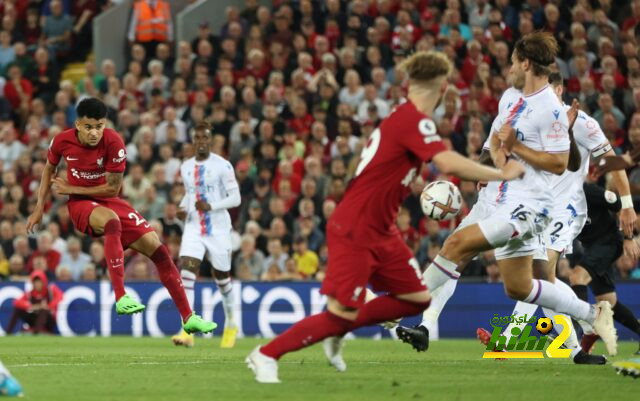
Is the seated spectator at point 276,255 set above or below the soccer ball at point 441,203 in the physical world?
below

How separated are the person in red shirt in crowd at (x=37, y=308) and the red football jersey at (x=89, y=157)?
729cm

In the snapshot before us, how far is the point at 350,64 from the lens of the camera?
22297 millimetres

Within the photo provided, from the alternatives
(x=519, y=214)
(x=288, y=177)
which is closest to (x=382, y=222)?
→ (x=519, y=214)

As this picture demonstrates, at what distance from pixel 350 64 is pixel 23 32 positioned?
27.5ft

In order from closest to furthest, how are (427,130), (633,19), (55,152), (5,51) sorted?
(427,130), (55,152), (633,19), (5,51)

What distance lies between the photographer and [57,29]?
88.2ft

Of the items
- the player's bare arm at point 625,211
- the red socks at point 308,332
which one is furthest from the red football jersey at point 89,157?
the player's bare arm at point 625,211

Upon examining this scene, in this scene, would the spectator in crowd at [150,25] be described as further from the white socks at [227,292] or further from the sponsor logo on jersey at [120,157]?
the sponsor logo on jersey at [120,157]

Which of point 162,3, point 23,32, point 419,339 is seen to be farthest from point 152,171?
point 419,339

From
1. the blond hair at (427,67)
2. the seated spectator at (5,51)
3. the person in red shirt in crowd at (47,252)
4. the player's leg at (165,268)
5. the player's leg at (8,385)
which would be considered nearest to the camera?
the player's leg at (8,385)

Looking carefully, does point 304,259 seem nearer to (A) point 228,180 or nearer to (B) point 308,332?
(A) point 228,180

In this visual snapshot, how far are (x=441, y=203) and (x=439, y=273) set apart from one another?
0.62 m

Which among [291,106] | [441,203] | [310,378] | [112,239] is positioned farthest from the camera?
[291,106]

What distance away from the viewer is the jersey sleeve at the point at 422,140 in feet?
28.4
